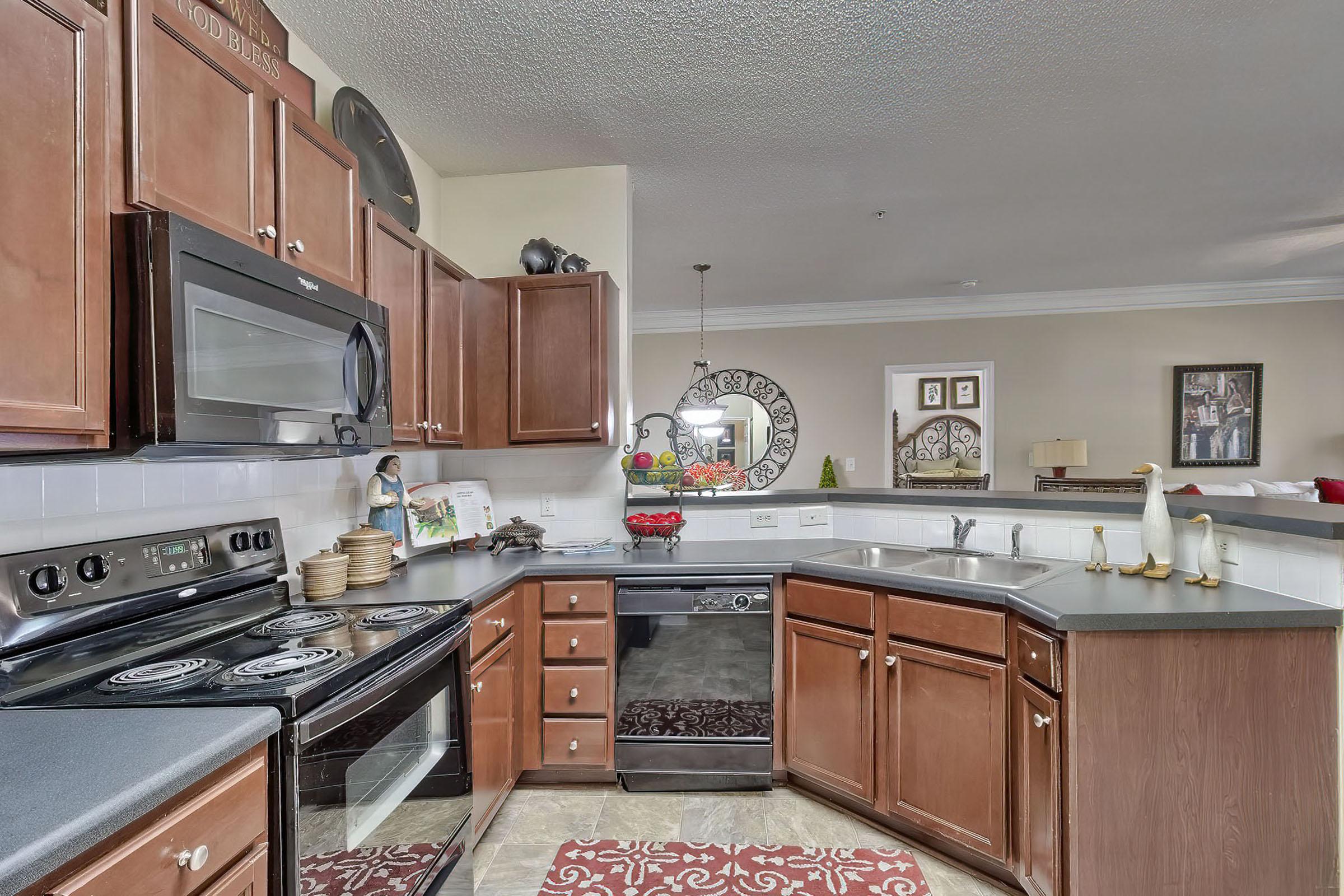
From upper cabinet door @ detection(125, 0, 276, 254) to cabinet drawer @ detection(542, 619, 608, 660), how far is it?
1.53 m

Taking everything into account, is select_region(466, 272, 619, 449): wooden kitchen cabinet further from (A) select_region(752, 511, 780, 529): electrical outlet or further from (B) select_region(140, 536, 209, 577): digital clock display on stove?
(B) select_region(140, 536, 209, 577): digital clock display on stove

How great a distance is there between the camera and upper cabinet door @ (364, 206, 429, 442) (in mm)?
1971

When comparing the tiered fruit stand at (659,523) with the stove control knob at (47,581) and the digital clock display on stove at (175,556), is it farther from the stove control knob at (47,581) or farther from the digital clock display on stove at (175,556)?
the stove control knob at (47,581)

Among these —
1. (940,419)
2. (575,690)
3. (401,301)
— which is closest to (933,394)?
(940,419)

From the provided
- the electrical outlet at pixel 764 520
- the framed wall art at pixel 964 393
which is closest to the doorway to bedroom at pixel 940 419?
the framed wall art at pixel 964 393

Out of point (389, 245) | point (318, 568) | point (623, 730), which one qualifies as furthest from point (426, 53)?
point (623, 730)

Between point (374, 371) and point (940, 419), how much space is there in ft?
18.5

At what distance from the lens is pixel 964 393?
6.10 m

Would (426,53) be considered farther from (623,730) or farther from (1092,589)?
(1092,589)

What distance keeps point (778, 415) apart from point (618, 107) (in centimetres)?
388

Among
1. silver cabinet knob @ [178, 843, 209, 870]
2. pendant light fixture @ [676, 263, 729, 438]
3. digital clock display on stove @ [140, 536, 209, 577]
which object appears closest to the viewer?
silver cabinet knob @ [178, 843, 209, 870]

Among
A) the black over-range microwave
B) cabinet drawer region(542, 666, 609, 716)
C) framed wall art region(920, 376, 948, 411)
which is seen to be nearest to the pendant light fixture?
cabinet drawer region(542, 666, 609, 716)

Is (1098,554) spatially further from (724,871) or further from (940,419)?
(940,419)

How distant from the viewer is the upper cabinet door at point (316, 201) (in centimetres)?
153
